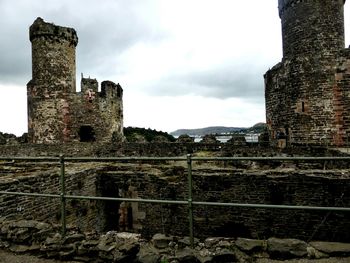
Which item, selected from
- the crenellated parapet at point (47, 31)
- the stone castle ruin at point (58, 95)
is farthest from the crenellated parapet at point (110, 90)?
the crenellated parapet at point (47, 31)

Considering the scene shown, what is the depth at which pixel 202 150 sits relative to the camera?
17.1 meters

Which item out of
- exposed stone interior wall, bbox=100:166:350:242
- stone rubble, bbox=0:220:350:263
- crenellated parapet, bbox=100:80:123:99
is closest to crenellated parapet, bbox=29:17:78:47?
crenellated parapet, bbox=100:80:123:99

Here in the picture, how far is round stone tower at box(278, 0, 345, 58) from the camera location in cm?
1952

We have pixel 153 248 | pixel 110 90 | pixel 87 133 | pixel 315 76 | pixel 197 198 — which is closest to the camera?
pixel 153 248

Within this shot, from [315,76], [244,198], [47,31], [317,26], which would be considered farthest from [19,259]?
[47,31]

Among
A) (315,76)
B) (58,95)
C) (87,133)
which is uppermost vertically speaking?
(315,76)

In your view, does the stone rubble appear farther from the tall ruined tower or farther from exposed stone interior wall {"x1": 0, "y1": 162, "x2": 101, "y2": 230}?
the tall ruined tower

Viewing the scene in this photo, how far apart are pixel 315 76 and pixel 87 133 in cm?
1584

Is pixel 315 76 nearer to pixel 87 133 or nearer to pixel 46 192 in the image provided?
pixel 87 133

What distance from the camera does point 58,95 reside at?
2427 cm

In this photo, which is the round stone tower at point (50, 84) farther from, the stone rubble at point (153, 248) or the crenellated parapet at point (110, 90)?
the stone rubble at point (153, 248)

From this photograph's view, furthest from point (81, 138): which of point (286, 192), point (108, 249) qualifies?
point (108, 249)

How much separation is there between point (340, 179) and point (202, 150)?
9.03 m

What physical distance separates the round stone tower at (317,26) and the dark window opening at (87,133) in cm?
1458
